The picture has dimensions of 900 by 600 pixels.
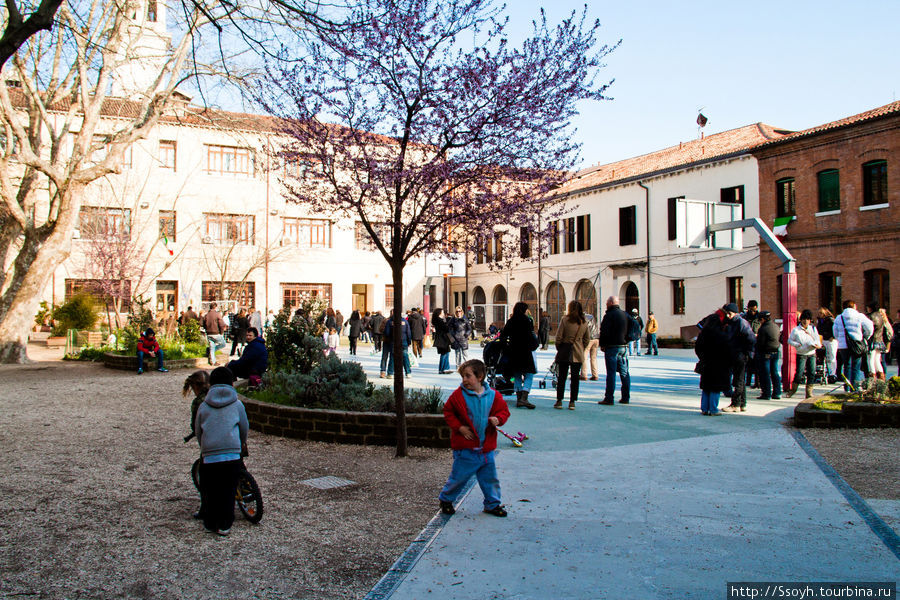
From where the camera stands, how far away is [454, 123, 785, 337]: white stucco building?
1178 inches


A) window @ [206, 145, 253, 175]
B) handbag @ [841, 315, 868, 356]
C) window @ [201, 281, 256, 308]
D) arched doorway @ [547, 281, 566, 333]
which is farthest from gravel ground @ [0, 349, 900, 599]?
arched doorway @ [547, 281, 566, 333]

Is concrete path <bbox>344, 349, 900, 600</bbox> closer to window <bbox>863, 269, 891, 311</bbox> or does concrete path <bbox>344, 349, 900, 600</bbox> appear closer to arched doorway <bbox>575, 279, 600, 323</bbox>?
window <bbox>863, 269, 891, 311</bbox>

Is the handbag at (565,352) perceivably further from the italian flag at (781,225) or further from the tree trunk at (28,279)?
the italian flag at (781,225)

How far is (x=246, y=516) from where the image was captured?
5.24m

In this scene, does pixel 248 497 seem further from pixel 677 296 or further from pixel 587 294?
pixel 587 294

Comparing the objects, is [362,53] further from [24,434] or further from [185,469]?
[24,434]

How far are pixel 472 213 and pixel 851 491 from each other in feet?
14.4

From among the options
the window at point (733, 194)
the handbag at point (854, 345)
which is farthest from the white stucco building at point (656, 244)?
the handbag at point (854, 345)

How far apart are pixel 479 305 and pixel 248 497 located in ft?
129

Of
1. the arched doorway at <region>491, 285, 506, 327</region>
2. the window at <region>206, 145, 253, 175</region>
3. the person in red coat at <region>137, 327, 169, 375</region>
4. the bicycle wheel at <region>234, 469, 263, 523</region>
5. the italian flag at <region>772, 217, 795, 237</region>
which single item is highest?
the window at <region>206, 145, 253, 175</region>

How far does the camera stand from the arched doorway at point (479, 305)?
140 feet

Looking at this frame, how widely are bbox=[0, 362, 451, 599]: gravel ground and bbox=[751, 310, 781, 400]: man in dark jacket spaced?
7.16 meters

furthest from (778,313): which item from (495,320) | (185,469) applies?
(185,469)

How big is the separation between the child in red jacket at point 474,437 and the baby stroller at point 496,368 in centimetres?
617
